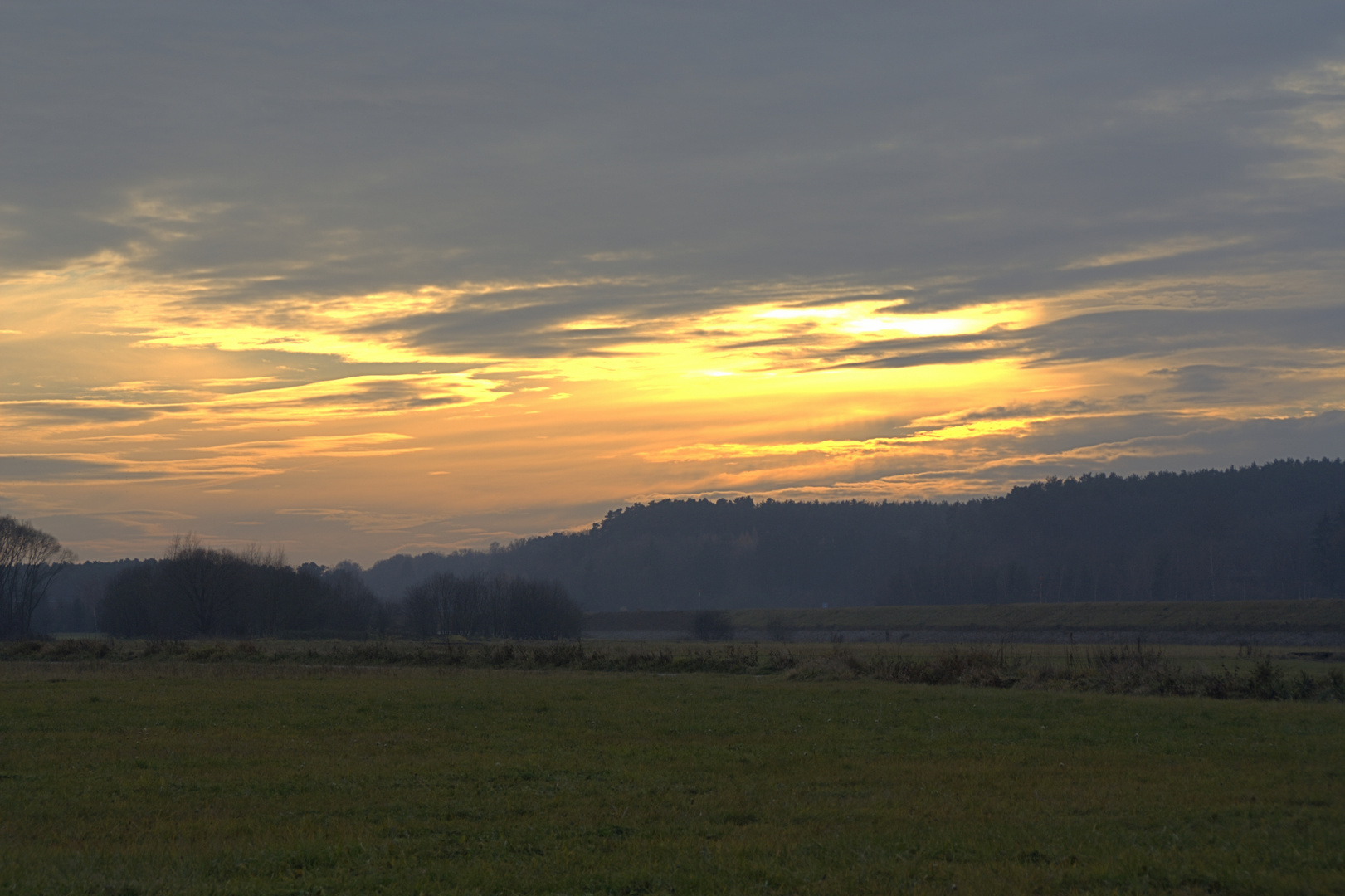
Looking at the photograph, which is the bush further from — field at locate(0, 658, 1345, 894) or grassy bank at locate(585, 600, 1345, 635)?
field at locate(0, 658, 1345, 894)

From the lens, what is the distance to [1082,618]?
134m

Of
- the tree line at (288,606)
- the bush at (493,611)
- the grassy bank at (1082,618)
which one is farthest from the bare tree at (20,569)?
Result: the grassy bank at (1082,618)

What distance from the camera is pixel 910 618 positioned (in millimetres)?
162250

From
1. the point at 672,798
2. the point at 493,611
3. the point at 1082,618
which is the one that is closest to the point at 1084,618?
the point at 1082,618

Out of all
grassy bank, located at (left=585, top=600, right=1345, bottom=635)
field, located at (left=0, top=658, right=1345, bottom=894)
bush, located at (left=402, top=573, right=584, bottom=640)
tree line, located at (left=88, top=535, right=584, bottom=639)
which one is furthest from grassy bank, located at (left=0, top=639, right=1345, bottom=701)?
bush, located at (left=402, top=573, right=584, bottom=640)

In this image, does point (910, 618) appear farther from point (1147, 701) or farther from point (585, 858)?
point (585, 858)

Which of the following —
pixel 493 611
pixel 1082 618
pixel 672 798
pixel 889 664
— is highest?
pixel 672 798

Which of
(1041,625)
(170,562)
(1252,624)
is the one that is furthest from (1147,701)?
(170,562)

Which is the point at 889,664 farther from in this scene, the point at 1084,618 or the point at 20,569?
the point at 20,569

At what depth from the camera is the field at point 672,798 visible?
11.7 m

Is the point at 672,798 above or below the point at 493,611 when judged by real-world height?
above

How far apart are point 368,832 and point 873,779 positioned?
29.5 feet

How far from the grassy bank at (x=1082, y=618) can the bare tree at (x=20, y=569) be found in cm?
10231

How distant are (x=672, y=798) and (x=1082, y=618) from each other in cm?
12944
